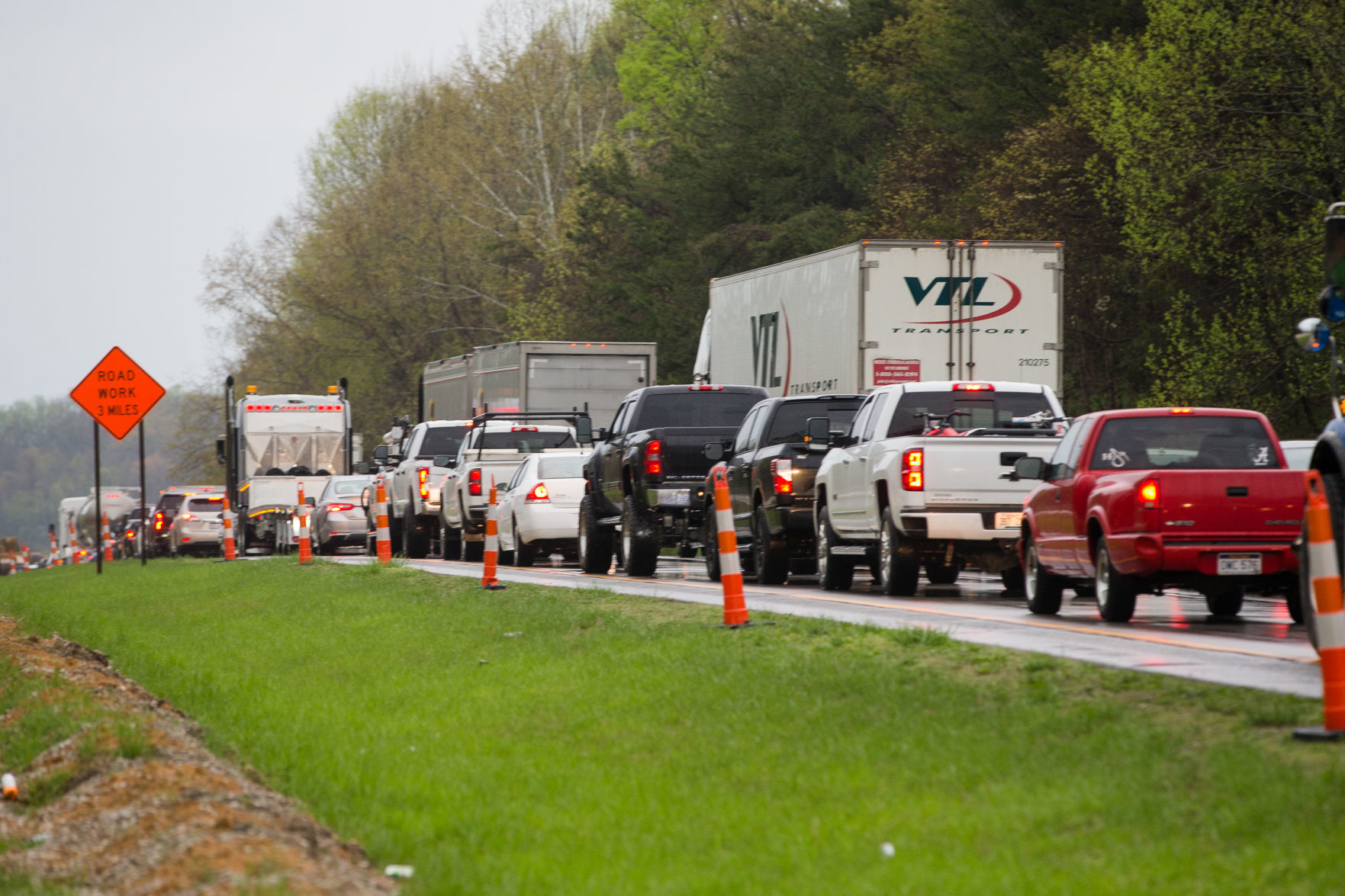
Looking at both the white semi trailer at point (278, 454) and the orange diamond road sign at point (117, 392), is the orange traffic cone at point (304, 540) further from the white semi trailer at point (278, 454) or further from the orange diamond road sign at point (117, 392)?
the white semi trailer at point (278, 454)

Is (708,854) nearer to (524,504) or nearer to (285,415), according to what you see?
(524,504)

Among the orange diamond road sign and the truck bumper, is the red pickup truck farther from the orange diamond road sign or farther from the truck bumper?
the orange diamond road sign

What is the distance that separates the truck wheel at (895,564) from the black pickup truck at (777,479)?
188 cm

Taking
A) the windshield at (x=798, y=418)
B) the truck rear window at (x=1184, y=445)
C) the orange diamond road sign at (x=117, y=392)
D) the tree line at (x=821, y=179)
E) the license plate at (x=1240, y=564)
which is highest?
the tree line at (x=821, y=179)

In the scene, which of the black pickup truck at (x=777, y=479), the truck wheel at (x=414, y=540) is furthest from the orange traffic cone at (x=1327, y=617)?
the truck wheel at (x=414, y=540)

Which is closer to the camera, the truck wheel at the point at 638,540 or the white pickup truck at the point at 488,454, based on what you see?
the truck wheel at the point at 638,540

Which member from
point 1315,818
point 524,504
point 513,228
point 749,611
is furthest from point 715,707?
point 513,228

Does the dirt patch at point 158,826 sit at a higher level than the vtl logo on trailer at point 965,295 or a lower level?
lower

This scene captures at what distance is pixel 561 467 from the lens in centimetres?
2898

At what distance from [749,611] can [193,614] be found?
656cm

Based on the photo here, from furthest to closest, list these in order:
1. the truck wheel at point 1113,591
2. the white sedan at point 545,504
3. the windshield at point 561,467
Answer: the windshield at point 561,467 < the white sedan at point 545,504 < the truck wheel at point 1113,591

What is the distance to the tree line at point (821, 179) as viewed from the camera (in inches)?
1252

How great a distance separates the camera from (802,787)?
298 inches

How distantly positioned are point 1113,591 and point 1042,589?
5.26 ft
